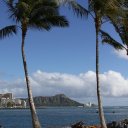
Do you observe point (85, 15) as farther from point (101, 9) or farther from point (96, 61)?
point (96, 61)

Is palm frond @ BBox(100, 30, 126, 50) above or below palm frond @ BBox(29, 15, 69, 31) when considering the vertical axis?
below

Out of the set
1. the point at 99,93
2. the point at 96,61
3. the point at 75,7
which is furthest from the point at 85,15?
the point at 99,93

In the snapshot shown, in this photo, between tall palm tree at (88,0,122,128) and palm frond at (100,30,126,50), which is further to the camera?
palm frond at (100,30,126,50)

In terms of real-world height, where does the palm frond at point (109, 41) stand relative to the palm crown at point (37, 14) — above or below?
below

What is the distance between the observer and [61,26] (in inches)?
1280

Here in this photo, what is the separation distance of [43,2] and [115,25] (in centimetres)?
517

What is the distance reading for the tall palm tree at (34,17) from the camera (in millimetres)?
31070

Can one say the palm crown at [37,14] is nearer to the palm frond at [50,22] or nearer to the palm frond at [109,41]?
the palm frond at [50,22]

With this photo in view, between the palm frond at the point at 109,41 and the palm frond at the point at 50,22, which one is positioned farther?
the palm frond at the point at 109,41

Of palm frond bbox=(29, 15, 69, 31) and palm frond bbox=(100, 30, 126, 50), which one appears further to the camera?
palm frond bbox=(100, 30, 126, 50)

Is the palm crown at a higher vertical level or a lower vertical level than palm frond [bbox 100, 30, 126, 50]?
higher

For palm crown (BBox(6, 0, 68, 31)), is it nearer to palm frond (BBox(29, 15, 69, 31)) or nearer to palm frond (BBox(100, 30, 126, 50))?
palm frond (BBox(29, 15, 69, 31))

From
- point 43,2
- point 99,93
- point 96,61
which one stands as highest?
point 43,2

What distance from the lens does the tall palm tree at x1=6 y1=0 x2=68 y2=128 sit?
3107cm
